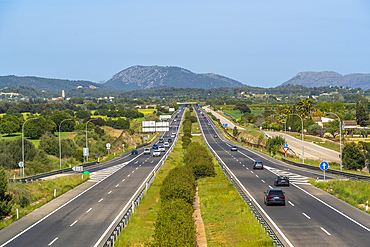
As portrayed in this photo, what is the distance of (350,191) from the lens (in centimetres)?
3312

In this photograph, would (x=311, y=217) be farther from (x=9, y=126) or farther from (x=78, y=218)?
(x=9, y=126)

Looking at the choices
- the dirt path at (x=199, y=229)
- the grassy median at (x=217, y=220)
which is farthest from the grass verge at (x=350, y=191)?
the dirt path at (x=199, y=229)

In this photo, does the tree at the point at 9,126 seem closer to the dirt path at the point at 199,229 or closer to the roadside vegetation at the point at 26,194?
the roadside vegetation at the point at 26,194

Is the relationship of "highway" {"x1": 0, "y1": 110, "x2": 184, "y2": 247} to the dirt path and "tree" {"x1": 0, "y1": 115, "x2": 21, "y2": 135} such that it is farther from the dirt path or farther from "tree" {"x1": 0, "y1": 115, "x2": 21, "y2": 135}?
"tree" {"x1": 0, "y1": 115, "x2": 21, "y2": 135}

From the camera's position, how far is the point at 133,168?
193 feet

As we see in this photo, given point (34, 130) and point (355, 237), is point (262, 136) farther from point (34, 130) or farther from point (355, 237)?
point (355, 237)

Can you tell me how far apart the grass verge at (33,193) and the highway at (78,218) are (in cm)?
90

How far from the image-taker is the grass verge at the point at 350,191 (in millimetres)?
30234

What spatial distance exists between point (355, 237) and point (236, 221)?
8159mm

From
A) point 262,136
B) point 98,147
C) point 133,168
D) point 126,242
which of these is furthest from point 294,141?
point 126,242

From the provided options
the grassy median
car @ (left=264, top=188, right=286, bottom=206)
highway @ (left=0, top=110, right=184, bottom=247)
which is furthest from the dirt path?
highway @ (left=0, top=110, right=184, bottom=247)

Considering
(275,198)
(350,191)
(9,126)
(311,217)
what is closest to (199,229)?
(275,198)

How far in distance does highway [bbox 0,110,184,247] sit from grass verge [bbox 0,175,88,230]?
0.90m

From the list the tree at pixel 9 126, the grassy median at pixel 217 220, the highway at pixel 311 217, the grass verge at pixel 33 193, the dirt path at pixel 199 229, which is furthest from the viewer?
the tree at pixel 9 126
